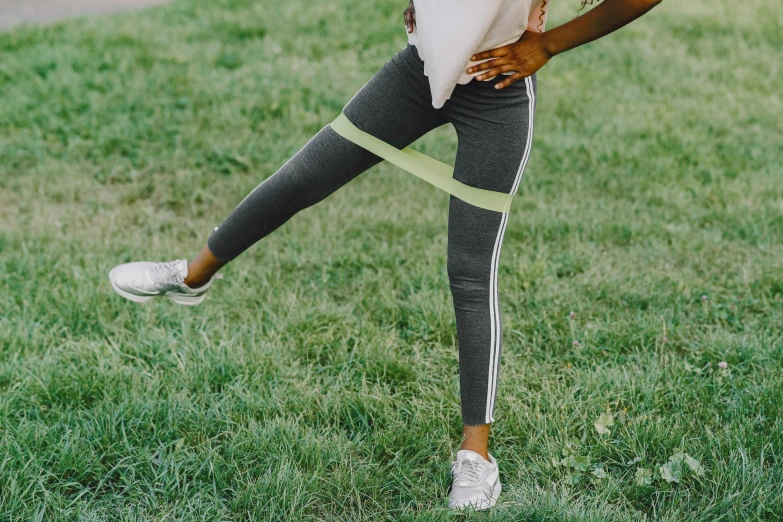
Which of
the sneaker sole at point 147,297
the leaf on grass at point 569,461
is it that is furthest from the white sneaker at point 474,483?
the sneaker sole at point 147,297

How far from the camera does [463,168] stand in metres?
1.97

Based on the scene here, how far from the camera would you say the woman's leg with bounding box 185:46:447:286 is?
2047mm

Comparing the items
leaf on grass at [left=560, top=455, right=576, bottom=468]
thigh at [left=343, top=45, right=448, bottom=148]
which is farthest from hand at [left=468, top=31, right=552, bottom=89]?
leaf on grass at [left=560, top=455, right=576, bottom=468]

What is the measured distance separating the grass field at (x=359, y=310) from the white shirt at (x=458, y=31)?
117 cm

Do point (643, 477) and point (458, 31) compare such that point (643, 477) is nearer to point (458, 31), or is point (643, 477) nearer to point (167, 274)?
point (458, 31)

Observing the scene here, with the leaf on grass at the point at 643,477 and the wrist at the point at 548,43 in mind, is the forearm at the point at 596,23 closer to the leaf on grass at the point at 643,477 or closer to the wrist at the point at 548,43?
the wrist at the point at 548,43

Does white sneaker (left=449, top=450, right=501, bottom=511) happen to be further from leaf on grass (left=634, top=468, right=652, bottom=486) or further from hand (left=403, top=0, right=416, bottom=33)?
hand (left=403, top=0, right=416, bottom=33)

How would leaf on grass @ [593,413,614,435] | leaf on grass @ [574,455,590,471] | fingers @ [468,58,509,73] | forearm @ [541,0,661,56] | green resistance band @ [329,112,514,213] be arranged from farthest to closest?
leaf on grass @ [593,413,614,435] → leaf on grass @ [574,455,590,471] → green resistance band @ [329,112,514,213] → fingers @ [468,58,509,73] → forearm @ [541,0,661,56]

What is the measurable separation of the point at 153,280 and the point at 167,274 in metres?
0.06

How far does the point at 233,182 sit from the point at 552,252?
1.92 meters

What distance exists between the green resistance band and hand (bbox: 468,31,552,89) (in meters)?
0.29

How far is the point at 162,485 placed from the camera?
7.06ft

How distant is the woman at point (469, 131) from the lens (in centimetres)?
180

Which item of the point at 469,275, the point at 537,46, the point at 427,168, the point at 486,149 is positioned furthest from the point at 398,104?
the point at 469,275
